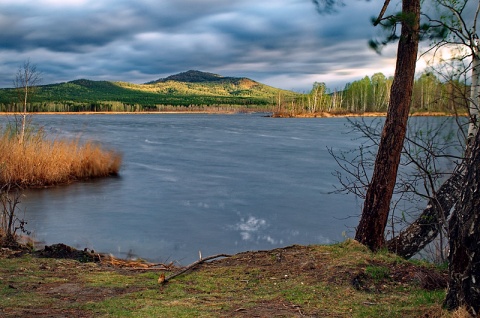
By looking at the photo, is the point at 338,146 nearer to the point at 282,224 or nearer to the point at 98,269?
the point at 282,224

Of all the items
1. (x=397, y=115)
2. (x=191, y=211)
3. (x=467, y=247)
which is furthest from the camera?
(x=191, y=211)

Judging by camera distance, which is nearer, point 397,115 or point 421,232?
point 397,115

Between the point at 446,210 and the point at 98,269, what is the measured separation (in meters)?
5.30

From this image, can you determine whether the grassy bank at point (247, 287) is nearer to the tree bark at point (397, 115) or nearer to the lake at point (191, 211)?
the tree bark at point (397, 115)

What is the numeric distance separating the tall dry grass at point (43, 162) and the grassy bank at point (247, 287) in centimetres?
1061

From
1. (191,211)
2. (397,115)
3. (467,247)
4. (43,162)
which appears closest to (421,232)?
(397,115)

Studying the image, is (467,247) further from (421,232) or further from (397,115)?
(421,232)

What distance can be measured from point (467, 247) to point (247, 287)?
8.53 feet

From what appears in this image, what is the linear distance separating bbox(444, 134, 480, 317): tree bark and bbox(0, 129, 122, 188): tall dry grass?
14688 mm

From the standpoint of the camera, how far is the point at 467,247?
→ 4047mm

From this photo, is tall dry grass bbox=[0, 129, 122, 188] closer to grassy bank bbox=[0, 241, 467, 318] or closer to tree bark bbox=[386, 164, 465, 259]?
grassy bank bbox=[0, 241, 467, 318]

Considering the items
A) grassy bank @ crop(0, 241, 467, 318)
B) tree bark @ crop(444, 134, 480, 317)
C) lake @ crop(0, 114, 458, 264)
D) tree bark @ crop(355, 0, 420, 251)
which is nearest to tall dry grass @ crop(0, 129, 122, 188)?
lake @ crop(0, 114, 458, 264)

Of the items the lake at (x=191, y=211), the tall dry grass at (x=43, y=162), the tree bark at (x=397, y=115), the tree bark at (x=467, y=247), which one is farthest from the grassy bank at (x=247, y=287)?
the tall dry grass at (x=43, y=162)

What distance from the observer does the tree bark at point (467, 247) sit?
400 centimetres
